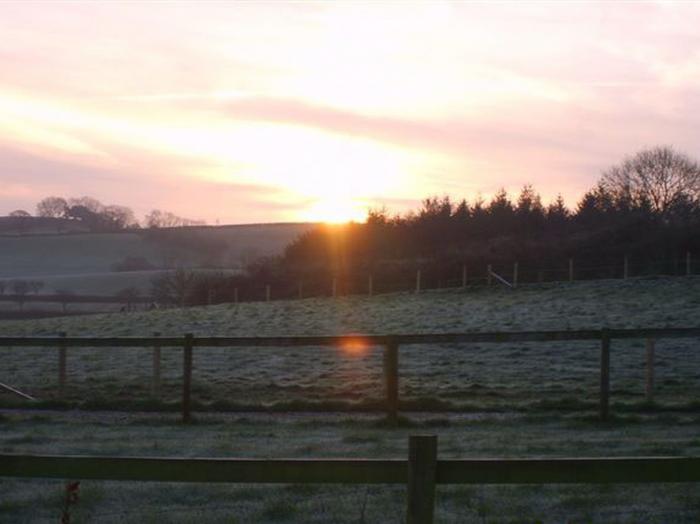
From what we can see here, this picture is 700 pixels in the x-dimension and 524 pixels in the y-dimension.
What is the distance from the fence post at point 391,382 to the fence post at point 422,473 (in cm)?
915

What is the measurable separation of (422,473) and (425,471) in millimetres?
21

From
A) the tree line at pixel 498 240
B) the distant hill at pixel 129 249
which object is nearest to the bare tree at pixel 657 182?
the tree line at pixel 498 240

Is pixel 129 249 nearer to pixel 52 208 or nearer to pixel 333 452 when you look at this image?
pixel 52 208

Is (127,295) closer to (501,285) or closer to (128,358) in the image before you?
(501,285)

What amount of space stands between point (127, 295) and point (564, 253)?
32.9 meters

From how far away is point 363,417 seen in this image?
15961mm

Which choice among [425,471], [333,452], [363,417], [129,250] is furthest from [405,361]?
[129,250]

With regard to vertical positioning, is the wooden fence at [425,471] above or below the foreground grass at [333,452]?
above

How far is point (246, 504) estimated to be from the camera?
349 inches

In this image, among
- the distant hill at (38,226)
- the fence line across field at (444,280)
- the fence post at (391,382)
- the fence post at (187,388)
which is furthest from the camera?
the distant hill at (38,226)

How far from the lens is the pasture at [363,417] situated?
876cm

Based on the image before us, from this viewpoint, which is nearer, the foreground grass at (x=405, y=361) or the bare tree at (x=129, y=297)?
the foreground grass at (x=405, y=361)

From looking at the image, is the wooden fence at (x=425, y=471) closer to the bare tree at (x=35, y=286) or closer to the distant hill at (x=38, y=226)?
the bare tree at (x=35, y=286)

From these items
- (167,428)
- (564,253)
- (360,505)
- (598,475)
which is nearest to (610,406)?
(167,428)
